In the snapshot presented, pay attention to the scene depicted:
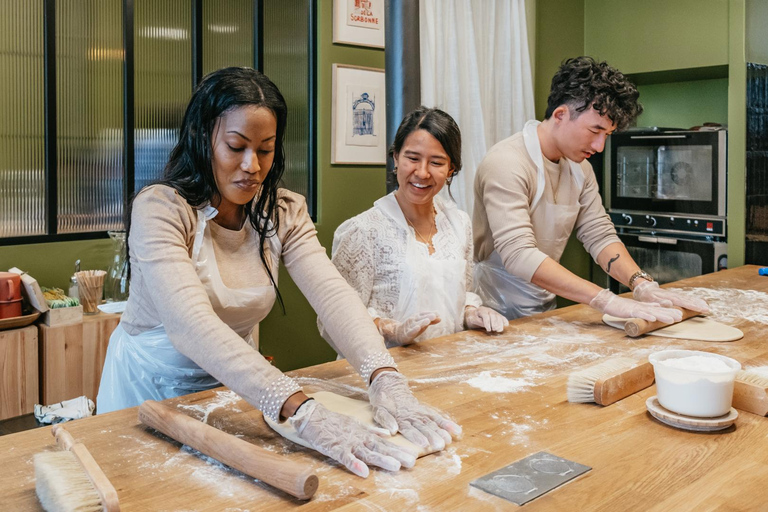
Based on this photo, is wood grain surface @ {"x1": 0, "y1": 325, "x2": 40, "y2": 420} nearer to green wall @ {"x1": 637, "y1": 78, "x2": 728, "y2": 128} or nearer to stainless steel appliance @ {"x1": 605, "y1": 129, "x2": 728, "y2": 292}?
stainless steel appliance @ {"x1": 605, "y1": 129, "x2": 728, "y2": 292}

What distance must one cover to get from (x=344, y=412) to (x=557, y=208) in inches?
56.8

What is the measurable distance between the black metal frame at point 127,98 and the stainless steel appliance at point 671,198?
1796 millimetres

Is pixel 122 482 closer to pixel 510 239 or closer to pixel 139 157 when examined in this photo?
pixel 510 239

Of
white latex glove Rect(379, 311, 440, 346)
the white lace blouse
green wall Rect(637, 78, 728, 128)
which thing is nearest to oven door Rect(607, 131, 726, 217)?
green wall Rect(637, 78, 728, 128)

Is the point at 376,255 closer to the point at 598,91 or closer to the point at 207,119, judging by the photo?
the point at 207,119

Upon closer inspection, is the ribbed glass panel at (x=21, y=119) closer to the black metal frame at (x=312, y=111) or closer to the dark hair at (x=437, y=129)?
the black metal frame at (x=312, y=111)

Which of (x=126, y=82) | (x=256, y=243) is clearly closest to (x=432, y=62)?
(x=126, y=82)

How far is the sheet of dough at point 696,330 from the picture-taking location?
1846 millimetres

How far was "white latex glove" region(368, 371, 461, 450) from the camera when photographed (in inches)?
44.4

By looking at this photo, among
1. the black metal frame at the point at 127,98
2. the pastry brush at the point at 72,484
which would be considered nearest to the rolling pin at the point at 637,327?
the pastry brush at the point at 72,484

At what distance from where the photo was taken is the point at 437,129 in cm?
204

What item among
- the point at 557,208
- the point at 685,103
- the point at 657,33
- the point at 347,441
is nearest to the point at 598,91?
the point at 557,208

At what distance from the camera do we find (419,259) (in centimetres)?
207

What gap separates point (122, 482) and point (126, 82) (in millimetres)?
2390
